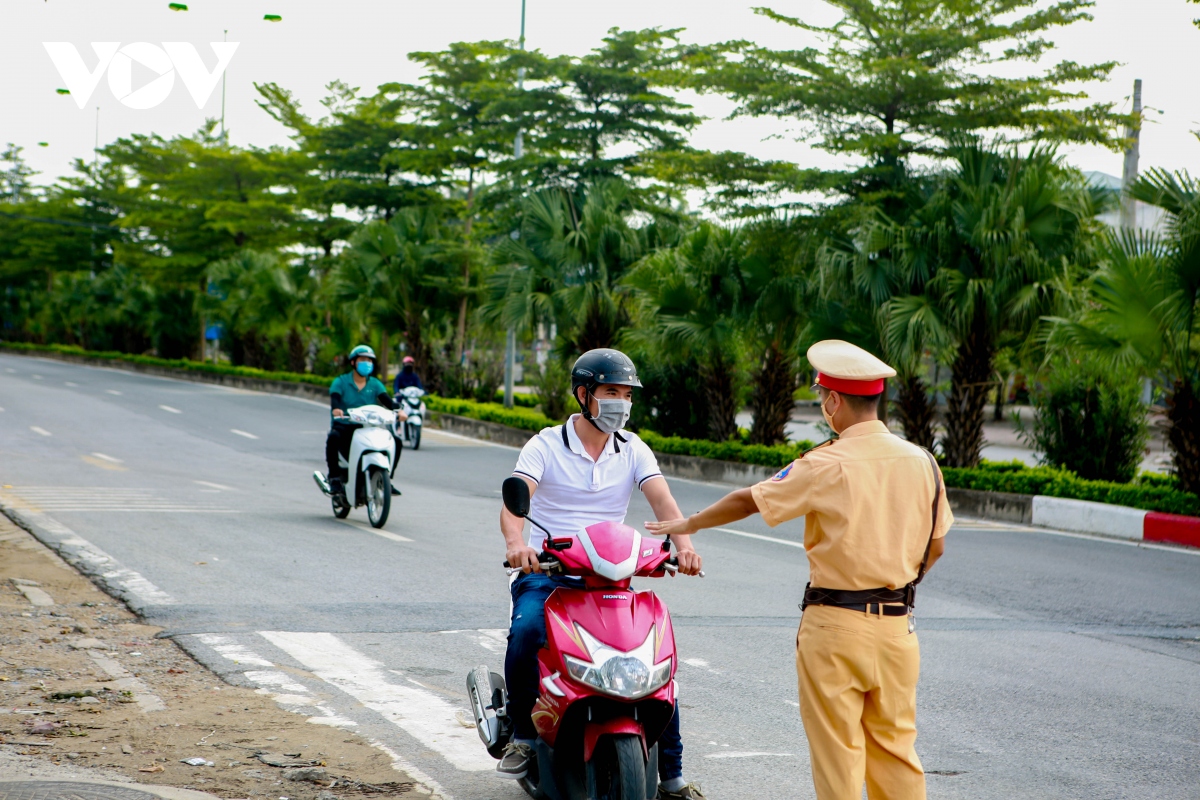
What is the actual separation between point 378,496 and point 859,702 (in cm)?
890

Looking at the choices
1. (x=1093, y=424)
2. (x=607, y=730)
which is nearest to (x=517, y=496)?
(x=607, y=730)

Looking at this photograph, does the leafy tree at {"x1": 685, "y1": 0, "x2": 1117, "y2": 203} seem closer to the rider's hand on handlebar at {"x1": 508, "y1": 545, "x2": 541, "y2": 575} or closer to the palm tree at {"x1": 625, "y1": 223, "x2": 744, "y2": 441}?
the palm tree at {"x1": 625, "y1": 223, "x2": 744, "y2": 441}

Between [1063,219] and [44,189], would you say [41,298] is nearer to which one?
[44,189]

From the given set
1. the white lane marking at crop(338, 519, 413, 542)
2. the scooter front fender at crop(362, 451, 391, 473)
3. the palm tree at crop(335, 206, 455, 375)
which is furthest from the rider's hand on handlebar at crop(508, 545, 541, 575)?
the palm tree at crop(335, 206, 455, 375)

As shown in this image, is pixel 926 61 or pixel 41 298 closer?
pixel 926 61

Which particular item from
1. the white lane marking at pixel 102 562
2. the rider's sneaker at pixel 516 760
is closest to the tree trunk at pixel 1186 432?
the white lane marking at pixel 102 562

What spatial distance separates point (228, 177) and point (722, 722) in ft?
162

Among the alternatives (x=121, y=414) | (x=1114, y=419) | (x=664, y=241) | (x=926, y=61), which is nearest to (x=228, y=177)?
(x=121, y=414)

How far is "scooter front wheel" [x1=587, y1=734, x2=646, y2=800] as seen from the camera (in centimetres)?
383

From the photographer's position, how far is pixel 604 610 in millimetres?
3990

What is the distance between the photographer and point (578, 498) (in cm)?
455

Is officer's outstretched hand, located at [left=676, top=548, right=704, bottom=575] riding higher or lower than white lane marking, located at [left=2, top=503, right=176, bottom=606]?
higher

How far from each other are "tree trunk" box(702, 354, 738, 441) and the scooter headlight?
706 inches

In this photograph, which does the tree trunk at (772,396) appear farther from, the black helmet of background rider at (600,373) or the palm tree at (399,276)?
the black helmet of background rider at (600,373)
